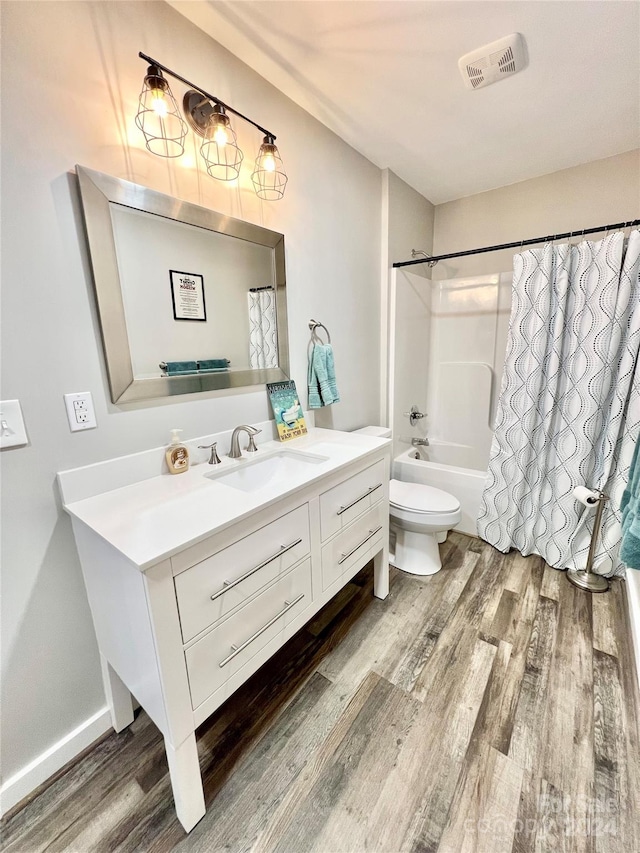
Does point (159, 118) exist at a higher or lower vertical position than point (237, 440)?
higher

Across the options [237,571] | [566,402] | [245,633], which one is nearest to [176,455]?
[237,571]

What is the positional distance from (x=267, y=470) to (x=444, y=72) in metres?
1.85

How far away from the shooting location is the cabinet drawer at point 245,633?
90cm

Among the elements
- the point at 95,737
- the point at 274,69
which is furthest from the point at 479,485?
the point at 274,69

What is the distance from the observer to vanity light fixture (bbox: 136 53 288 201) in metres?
1.04

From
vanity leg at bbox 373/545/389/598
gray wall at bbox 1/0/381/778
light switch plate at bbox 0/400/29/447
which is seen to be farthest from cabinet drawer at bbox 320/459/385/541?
light switch plate at bbox 0/400/29/447

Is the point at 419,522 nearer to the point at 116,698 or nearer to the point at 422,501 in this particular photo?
the point at 422,501

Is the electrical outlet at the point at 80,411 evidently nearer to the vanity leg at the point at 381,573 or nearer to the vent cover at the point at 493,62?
the vanity leg at the point at 381,573

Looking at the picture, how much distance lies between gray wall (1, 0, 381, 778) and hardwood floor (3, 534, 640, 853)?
1.12ft

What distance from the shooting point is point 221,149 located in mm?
1313

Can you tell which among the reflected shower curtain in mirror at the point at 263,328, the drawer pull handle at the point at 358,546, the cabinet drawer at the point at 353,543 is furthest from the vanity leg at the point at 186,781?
the reflected shower curtain in mirror at the point at 263,328

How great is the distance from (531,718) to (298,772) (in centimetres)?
85

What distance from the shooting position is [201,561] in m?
0.87

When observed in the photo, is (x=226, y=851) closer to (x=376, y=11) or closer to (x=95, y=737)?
(x=95, y=737)
